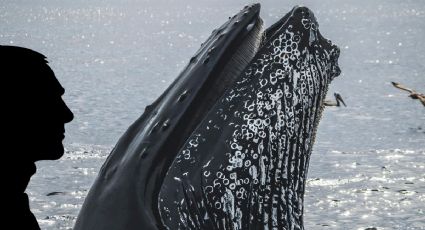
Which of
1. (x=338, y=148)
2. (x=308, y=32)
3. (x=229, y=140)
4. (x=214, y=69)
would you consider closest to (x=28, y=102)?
(x=229, y=140)

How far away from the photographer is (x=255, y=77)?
101 inches

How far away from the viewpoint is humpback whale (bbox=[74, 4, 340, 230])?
2.26m

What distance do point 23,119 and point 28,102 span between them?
29 millimetres

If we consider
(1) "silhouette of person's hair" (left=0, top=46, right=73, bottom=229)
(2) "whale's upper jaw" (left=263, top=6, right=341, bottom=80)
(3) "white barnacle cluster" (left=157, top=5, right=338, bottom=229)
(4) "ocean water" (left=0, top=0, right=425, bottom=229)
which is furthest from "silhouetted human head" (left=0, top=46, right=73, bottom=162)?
(4) "ocean water" (left=0, top=0, right=425, bottom=229)

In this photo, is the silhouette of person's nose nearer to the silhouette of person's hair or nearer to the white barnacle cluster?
the silhouette of person's hair

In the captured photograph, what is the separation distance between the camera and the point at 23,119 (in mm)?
1318

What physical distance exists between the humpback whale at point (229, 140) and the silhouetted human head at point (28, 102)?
0.79 m

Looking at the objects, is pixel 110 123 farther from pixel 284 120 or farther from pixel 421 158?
pixel 284 120

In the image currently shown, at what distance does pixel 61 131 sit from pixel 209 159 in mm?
990

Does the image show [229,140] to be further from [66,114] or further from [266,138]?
[66,114]

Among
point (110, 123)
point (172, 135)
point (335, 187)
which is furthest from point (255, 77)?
point (110, 123)

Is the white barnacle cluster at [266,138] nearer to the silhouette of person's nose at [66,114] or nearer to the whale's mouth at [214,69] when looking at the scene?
the whale's mouth at [214,69]

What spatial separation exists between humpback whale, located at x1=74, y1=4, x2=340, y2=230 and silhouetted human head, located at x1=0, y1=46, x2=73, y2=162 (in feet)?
2.60

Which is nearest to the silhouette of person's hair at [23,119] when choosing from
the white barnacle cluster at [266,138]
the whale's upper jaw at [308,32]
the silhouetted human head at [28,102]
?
the silhouetted human head at [28,102]
